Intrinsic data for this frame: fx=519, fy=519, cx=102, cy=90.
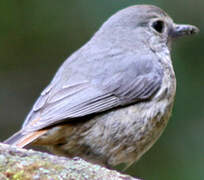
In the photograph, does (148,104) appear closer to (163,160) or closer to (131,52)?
(131,52)

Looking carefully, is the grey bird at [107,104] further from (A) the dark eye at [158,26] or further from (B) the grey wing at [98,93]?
(A) the dark eye at [158,26]

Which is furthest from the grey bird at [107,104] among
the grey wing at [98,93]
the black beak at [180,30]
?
the black beak at [180,30]

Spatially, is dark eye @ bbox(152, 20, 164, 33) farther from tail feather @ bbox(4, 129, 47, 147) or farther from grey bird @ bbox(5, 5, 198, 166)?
tail feather @ bbox(4, 129, 47, 147)

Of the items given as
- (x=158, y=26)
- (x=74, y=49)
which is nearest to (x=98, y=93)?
(x=158, y=26)

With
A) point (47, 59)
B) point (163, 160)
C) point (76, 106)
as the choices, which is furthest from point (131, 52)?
point (47, 59)

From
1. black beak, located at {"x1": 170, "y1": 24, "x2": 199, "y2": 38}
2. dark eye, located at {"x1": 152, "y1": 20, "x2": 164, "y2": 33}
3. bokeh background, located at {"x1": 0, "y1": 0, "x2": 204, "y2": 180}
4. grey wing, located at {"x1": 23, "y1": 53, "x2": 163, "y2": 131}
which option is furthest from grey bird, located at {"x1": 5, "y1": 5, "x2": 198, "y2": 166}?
bokeh background, located at {"x1": 0, "y1": 0, "x2": 204, "y2": 180}

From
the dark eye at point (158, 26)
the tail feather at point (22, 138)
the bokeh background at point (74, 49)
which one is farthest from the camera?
the bokeh background at point (74, 49)
